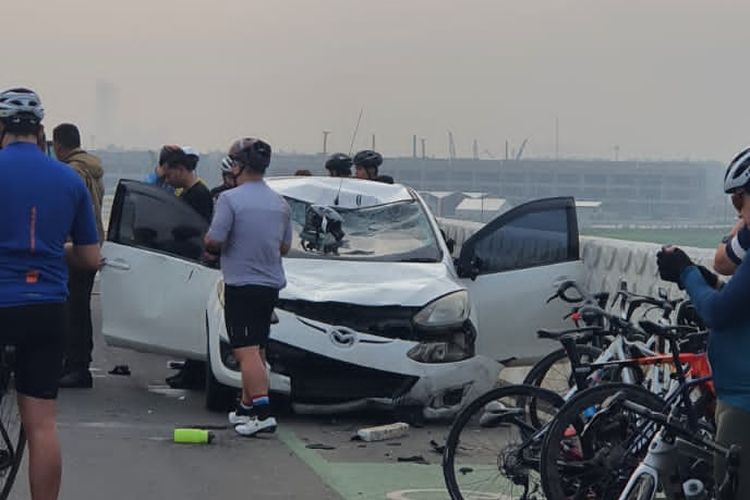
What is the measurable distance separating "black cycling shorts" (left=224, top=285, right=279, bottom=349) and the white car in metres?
0.60

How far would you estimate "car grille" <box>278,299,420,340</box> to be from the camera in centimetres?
992

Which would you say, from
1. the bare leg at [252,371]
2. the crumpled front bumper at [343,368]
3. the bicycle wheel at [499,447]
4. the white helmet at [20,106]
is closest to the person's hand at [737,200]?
the bicycle wheel at [499,447]

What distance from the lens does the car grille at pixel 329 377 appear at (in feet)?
32.3

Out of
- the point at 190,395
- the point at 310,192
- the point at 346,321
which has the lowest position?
the point at 190,395

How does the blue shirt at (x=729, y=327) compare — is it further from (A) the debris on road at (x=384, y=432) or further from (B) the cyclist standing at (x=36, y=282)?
(A) the debris on road at (x=384, y=432)

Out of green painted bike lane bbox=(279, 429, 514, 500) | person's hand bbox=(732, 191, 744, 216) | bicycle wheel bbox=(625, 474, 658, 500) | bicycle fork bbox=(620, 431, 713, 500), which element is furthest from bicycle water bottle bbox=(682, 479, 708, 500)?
green painted bike lane bbox=(279, 429, 514, 500)

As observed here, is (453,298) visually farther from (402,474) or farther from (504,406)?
(504,406)

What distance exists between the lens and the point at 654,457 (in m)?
5.27

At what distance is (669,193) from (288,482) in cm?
1583

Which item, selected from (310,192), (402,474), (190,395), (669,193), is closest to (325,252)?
(310,192)

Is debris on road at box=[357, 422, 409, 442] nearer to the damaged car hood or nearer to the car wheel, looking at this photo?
the damaged car hood

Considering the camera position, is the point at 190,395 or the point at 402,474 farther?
the point at 190,395

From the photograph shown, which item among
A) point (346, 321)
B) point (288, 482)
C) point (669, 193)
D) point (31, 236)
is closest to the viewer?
point (31, 236)

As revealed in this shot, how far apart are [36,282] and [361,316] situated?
14.1ft
